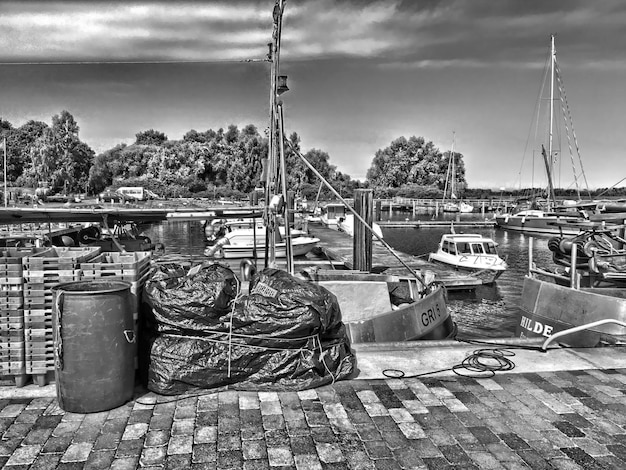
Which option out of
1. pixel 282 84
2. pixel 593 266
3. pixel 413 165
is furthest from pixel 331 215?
pixel 413 165

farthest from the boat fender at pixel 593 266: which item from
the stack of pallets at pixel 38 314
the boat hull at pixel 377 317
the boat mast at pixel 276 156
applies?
the stack of pallets at pixel 38 314

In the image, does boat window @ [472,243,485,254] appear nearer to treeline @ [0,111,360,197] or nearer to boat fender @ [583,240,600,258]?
boat fender @ [583,240,600,258]

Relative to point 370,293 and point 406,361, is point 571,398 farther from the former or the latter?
point 370,293

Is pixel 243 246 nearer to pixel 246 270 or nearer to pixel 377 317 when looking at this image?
pixel 377 317

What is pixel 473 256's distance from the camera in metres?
24.2

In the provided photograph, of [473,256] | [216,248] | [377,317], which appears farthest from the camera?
[473,256]

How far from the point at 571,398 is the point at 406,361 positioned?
1815 mm

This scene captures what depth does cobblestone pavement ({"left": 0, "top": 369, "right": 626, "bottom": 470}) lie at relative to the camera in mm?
3631

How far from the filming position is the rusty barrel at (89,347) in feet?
13.9

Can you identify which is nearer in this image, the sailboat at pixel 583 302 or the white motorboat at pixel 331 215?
the sailboat at pixel 583 302

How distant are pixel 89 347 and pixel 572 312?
8225 mm

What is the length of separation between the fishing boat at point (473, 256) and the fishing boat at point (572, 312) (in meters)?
13.0

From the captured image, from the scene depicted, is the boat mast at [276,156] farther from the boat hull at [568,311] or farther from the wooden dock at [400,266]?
the wooden dock at [400,266]

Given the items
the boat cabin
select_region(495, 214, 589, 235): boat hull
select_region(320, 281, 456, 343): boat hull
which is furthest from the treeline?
select_region(320, 281, 456, 343): boat hull
